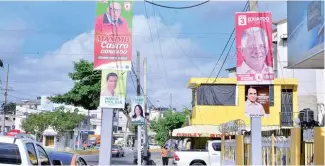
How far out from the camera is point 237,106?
35.2 meters

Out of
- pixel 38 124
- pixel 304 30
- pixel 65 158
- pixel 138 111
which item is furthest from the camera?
pixel 38 124

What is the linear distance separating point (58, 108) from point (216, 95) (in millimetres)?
46055

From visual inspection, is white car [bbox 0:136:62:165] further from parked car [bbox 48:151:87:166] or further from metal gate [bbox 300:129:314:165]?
metal gate [bbox 300:129:314:165]

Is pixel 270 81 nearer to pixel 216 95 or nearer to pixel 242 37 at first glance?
pixel 242 37

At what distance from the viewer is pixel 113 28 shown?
12.3 metres

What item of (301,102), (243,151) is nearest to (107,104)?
(243,151)

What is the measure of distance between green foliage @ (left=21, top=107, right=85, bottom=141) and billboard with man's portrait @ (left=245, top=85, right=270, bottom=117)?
202 feet

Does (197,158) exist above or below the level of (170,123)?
below

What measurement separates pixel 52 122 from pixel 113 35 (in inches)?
2413

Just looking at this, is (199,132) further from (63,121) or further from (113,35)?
(63,121)

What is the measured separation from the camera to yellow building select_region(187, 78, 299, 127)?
34594 mm

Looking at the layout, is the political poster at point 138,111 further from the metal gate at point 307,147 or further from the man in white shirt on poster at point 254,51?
the metal gate at point 307,147

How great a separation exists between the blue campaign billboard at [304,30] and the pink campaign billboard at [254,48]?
1.83m

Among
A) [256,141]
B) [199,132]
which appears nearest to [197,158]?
[199,132]
